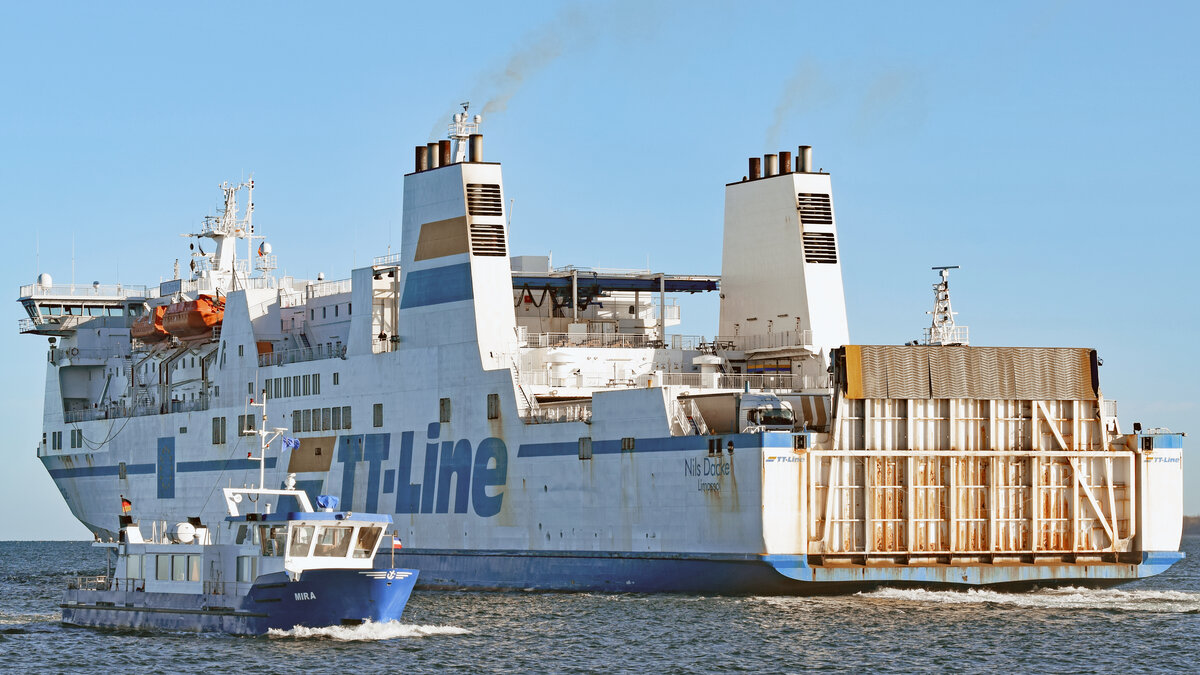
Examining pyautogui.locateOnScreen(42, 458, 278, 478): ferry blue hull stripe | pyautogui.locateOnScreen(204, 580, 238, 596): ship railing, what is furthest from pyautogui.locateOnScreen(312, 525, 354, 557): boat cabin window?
pyautogui.locateOnScreen(42, 458, 278, 478): ferry blue hull stripe

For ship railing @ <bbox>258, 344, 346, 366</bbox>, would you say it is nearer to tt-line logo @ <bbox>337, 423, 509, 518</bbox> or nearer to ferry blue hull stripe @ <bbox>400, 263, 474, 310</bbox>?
tt-line logo @ <bbox>337, 423, 509, 518</bbox>

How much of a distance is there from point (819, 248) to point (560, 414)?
1060 cm

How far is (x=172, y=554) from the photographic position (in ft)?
132

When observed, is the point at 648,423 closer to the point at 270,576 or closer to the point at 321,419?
the point at 270,576

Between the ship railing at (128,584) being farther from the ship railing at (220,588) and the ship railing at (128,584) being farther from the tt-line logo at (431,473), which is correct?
the tt-line logo at (431,473)

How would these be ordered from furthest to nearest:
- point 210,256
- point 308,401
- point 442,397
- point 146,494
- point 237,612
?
point 210,256 < point 146,494 < point 308,401 < point 442,397 < point 237,612

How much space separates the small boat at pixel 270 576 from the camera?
3738 centimetres

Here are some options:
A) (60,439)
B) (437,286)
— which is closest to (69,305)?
(60,439)

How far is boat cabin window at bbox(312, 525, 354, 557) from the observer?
3797 cm

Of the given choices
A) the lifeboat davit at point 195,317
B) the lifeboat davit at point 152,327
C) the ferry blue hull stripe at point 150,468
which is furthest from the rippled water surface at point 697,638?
the lifeboat davit at point 152,327

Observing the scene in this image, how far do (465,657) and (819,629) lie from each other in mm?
8451

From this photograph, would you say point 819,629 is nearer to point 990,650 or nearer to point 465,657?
point 990,650

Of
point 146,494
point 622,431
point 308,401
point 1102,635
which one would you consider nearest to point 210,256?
point 146,494

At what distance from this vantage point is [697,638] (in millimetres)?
38375
